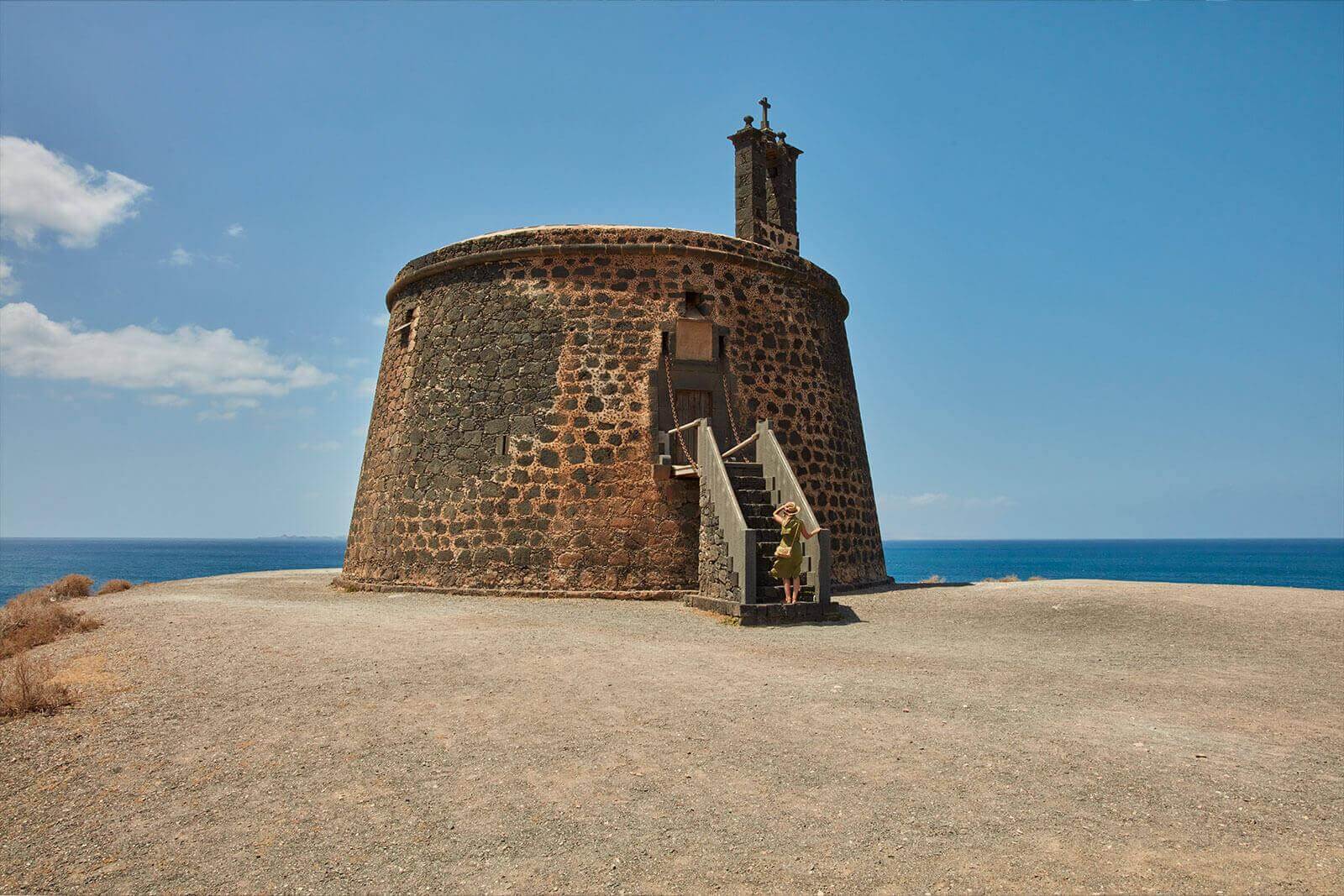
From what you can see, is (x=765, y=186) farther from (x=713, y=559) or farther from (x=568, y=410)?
(x=713, y=559)

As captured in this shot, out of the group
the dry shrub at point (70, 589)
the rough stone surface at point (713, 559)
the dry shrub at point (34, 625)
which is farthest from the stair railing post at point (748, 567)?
the dry shrub at point (70, 589)

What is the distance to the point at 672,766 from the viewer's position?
216 inches

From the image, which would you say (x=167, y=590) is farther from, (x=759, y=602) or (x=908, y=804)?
(x=908, y=804)

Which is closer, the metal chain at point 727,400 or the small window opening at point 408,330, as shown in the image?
the metal chain at point 727,400

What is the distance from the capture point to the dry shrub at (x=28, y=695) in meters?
6.70

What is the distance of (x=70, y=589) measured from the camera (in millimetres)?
16047

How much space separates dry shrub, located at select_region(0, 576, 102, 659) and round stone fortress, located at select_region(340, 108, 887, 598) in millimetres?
5642

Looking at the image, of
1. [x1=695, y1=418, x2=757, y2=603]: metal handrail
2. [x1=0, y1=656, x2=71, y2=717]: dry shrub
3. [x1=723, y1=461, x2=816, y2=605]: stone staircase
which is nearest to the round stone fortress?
[x1=695, y1=418, x2=757, y2=603]: metal handrail

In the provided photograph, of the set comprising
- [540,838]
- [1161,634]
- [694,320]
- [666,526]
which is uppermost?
[694,320]

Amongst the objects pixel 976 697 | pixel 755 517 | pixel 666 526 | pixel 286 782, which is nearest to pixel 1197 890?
pixel 976 697

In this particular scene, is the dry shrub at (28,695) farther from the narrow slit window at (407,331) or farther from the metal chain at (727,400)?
the narrow slit window at (407,331)

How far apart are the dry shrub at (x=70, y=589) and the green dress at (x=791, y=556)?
12304mm

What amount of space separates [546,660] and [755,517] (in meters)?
5.49

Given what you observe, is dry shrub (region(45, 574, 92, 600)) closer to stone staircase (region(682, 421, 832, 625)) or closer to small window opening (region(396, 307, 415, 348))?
small window opening (region(396, 307, 415, 348))
